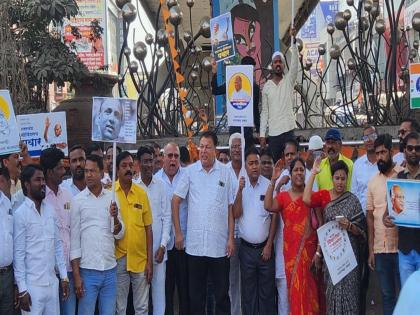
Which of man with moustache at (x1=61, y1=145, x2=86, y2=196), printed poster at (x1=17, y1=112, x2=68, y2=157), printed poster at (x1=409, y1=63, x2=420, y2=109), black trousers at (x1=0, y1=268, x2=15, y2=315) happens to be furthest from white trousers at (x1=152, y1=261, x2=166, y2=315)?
printed poster at (x1=409, y1=63, x2=420, y2=109)

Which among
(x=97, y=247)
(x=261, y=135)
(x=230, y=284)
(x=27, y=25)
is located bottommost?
(x=230, y=284)

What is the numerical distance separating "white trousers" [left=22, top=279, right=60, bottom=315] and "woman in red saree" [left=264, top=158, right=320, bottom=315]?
2.04m

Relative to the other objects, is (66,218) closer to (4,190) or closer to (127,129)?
(4,190)

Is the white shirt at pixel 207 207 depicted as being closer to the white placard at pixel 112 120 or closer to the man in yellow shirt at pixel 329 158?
the white placard at pixel 112 120

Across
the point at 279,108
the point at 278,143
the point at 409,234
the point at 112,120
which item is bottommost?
the point at 409,234

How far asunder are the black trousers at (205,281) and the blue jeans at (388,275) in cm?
139

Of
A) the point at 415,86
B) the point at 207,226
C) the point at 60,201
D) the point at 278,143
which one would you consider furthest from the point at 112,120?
the point at 415,86

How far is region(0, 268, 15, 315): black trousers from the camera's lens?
15.0 feet

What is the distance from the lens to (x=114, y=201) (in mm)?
5121

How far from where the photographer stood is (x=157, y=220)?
5.84 meters

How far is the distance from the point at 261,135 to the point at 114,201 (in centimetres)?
324

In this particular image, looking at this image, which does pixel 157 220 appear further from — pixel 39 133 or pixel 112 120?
pixel 39 133

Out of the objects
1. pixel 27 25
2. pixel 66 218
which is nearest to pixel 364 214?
pixel 66 218

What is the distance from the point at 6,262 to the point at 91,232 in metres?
0.77
